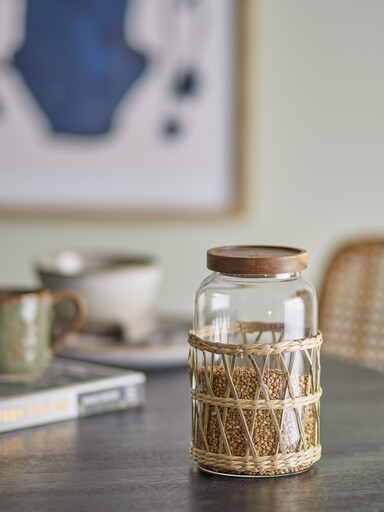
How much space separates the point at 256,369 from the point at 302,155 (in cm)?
196

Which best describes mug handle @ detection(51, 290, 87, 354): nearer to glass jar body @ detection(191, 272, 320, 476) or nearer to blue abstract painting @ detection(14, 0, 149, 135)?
glass jar body @ detection(191, 272, 320, 476)

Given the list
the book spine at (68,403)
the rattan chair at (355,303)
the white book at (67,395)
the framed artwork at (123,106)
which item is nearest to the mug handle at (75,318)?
the white book at (67,395)

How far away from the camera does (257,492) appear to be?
757 millimetres

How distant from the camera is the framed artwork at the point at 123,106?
2.49m

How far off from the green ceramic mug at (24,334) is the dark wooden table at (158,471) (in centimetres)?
13

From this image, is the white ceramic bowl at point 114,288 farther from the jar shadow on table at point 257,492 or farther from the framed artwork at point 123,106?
the framed artwork at point 123,106

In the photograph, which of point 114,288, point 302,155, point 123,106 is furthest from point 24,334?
point 302,155

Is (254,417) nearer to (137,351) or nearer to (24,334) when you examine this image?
(24,334)

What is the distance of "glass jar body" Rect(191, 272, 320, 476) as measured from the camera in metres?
0.78

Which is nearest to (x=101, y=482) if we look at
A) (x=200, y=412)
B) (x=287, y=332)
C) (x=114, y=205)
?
(x=200, y=412)

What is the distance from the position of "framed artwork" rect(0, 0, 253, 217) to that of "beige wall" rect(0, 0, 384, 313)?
7cm

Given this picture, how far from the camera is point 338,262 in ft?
6.01

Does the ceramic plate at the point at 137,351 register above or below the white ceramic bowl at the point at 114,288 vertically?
below

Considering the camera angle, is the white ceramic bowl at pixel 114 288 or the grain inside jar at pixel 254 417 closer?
the grain inside jar at pixel 254 417
